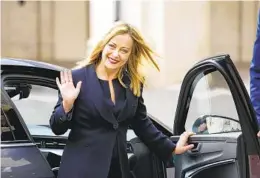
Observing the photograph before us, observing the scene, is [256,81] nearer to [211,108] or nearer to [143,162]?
[211,108]

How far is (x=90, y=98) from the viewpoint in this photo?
2.79 m

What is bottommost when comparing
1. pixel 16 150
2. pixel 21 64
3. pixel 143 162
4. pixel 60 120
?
pixel 143 162

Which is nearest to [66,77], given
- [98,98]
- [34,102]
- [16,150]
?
[98,98]

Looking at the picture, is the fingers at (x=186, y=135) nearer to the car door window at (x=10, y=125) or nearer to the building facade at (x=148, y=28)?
the car door window at (x=10, y=125)

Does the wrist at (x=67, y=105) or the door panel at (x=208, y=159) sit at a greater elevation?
the wrist at (x=67, y=105)

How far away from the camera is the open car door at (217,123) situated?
9.10ft

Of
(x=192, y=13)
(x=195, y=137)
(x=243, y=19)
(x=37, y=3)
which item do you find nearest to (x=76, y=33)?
(x=37, y=3)

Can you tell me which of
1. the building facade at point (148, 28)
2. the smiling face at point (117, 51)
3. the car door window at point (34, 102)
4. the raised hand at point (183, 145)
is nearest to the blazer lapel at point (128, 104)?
the smiling face at point (117, 51)

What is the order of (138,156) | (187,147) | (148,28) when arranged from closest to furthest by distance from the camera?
(187,147)
(138,156)
(148,28)

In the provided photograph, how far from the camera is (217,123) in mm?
3270

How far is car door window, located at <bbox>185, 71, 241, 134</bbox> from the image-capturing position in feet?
9.91

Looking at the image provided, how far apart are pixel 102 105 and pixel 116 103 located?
11 centimetres

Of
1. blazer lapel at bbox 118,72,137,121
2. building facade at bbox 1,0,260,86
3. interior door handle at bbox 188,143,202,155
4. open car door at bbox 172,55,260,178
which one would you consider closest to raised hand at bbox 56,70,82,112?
blazer lapel at bbox 118,72,137,121

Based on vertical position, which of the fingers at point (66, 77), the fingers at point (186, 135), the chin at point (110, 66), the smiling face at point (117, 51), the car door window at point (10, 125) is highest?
the smiling face at point (117, 51)
